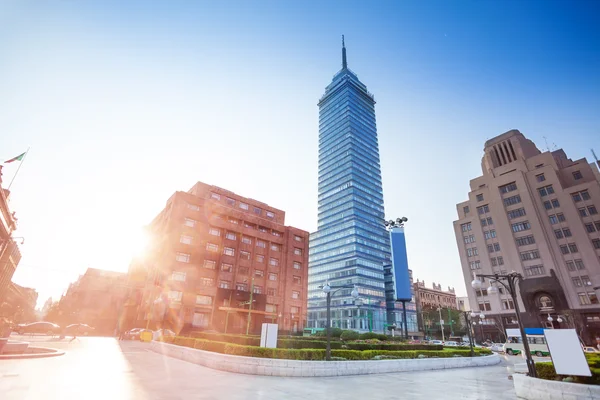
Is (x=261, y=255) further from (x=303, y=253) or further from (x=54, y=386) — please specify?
(x=54, y=386)

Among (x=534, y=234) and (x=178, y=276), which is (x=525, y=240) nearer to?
(x=534, y=234)

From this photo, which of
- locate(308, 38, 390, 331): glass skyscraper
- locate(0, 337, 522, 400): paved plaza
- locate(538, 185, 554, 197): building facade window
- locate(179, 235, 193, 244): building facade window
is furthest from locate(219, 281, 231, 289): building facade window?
locate(538, 185, 554, 197): building facade window

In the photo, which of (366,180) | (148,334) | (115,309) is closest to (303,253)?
(148,334)

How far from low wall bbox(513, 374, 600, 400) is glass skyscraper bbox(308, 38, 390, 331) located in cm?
8103

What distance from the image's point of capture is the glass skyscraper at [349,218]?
3755 inches

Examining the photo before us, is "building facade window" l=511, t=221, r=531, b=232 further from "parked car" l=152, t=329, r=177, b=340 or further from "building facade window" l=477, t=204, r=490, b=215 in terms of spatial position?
"parked car" l=152, t=329, r=177, b=340

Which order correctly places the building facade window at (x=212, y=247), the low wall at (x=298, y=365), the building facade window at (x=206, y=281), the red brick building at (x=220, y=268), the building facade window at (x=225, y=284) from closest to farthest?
the low wall at (x=298, y=365)
the red brick building at (x=220, y=268)
the building facade window at (x=206, y=281)
the building facade window at (x=225, y=284)
the building facade window at (x=212, y=247)

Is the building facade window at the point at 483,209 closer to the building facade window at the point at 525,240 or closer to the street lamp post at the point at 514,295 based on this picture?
the building facade window at the point at 525,240

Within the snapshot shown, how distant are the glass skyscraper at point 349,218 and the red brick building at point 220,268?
1805 inches

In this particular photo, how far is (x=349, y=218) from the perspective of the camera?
103688 mm

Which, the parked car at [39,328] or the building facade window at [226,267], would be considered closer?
the parked car at [39,328]

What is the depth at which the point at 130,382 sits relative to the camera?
1013cm

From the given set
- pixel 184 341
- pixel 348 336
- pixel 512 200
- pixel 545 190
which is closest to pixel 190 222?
pixel 184 341

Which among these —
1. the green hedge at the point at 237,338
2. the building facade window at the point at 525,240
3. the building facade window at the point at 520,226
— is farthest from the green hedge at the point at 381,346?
the building facade window at the point at 520,226
